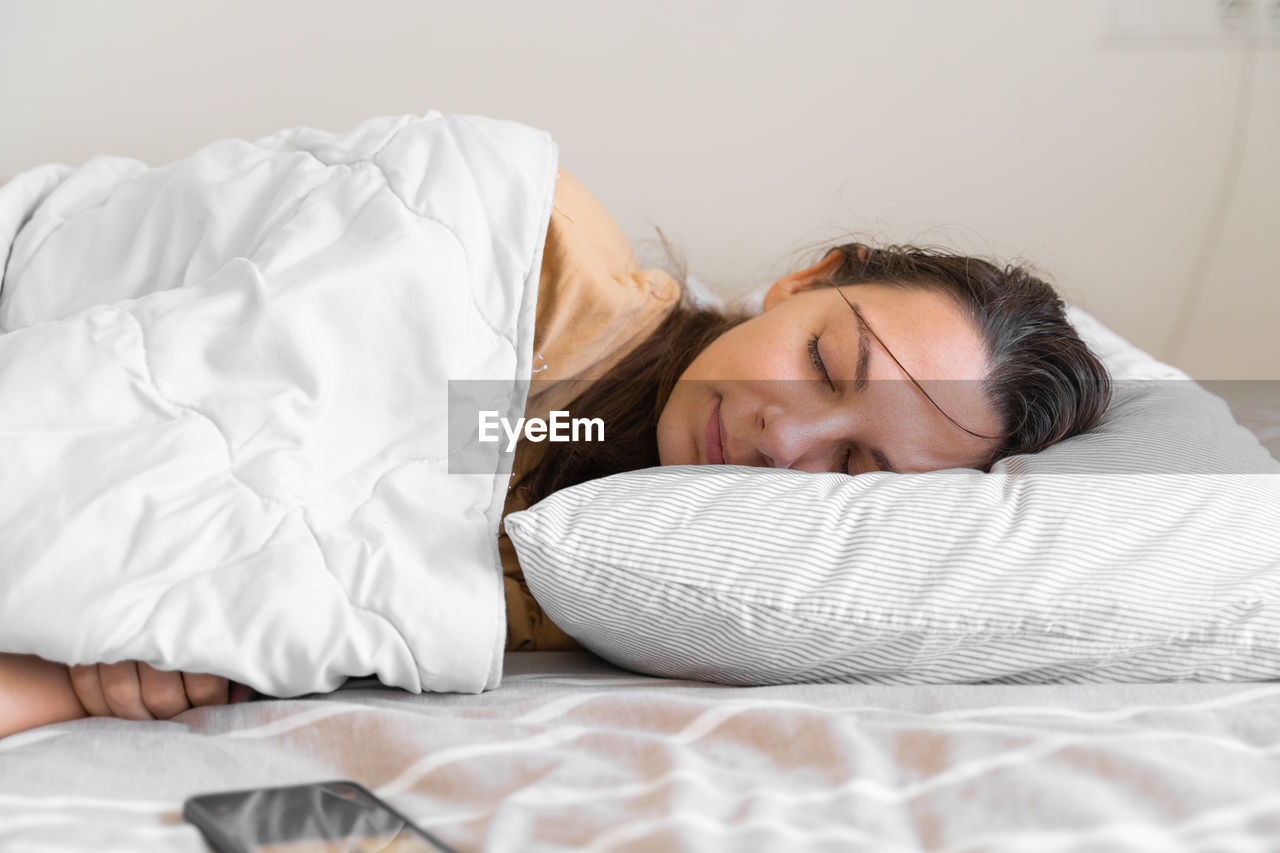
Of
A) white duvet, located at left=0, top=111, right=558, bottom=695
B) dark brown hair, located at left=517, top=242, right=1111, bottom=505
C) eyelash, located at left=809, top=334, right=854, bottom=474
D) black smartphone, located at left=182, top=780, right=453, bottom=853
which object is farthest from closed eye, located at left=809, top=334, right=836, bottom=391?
black smartphone, located at left=182, top=780, right=453, bottom=853

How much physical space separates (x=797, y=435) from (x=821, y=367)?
0.07m

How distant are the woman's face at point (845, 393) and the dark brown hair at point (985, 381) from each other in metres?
0.03

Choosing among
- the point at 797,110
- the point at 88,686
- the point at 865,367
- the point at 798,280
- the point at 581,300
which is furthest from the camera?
the point at 797,110

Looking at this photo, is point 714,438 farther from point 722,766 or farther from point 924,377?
point 722,766

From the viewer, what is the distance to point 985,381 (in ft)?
2.78

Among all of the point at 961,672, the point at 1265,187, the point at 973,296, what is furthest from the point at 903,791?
the point at 1265,187

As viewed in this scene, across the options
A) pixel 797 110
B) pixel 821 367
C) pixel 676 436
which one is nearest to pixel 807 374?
pixel 821 367

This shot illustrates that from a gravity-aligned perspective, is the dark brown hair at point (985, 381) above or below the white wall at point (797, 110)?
below

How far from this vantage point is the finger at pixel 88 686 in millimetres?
597

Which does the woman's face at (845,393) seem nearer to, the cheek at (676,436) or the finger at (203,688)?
the cheek at (676,436)

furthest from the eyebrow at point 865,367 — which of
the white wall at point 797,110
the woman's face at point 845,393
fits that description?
the white wall at point 797,110

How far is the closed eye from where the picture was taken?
837 mm

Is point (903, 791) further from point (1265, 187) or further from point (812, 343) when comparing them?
point (1265, 187)

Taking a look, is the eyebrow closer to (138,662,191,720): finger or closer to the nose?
the nose
